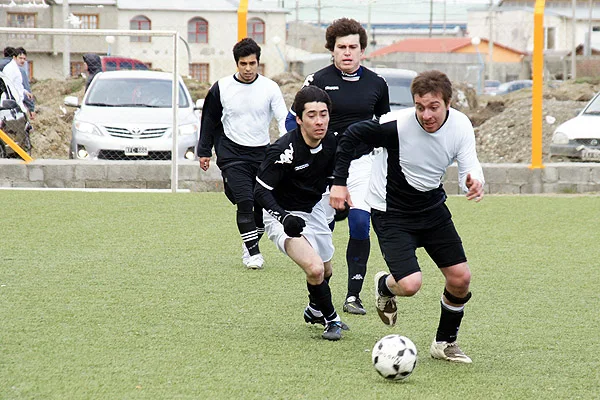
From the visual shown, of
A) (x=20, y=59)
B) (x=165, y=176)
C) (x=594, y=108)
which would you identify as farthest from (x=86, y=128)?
(x=594, y=108)

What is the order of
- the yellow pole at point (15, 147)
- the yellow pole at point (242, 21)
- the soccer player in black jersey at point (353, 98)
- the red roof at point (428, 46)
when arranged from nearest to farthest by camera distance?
the soccer player in black jersey at point (353, 98), the yellow pole at point (242, 21), the yellow pole at point (15, 147), the red roof at point (428, 46)

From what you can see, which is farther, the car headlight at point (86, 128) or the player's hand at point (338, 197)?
the car headlight at point (86, 128)

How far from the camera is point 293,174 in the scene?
20.4ft

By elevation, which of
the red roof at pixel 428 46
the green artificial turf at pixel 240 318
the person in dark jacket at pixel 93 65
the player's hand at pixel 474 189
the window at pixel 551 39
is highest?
the window at pixel 551 39

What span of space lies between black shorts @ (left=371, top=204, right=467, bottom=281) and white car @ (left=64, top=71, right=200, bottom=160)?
8544mm

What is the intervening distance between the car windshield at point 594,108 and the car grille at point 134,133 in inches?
298

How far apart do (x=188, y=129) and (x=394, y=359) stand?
32.0ft

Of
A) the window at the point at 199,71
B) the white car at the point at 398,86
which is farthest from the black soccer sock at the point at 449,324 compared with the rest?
the window at the point at 199,71

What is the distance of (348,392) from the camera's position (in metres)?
4.93

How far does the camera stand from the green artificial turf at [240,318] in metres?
5.07

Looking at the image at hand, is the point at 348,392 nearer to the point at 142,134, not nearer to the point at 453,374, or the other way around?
the point at 453,374

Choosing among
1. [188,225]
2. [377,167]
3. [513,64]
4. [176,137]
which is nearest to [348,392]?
[377,167]

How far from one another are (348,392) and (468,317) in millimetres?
2079

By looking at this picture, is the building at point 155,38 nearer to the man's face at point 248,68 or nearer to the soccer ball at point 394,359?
the man's face at point 248,68
